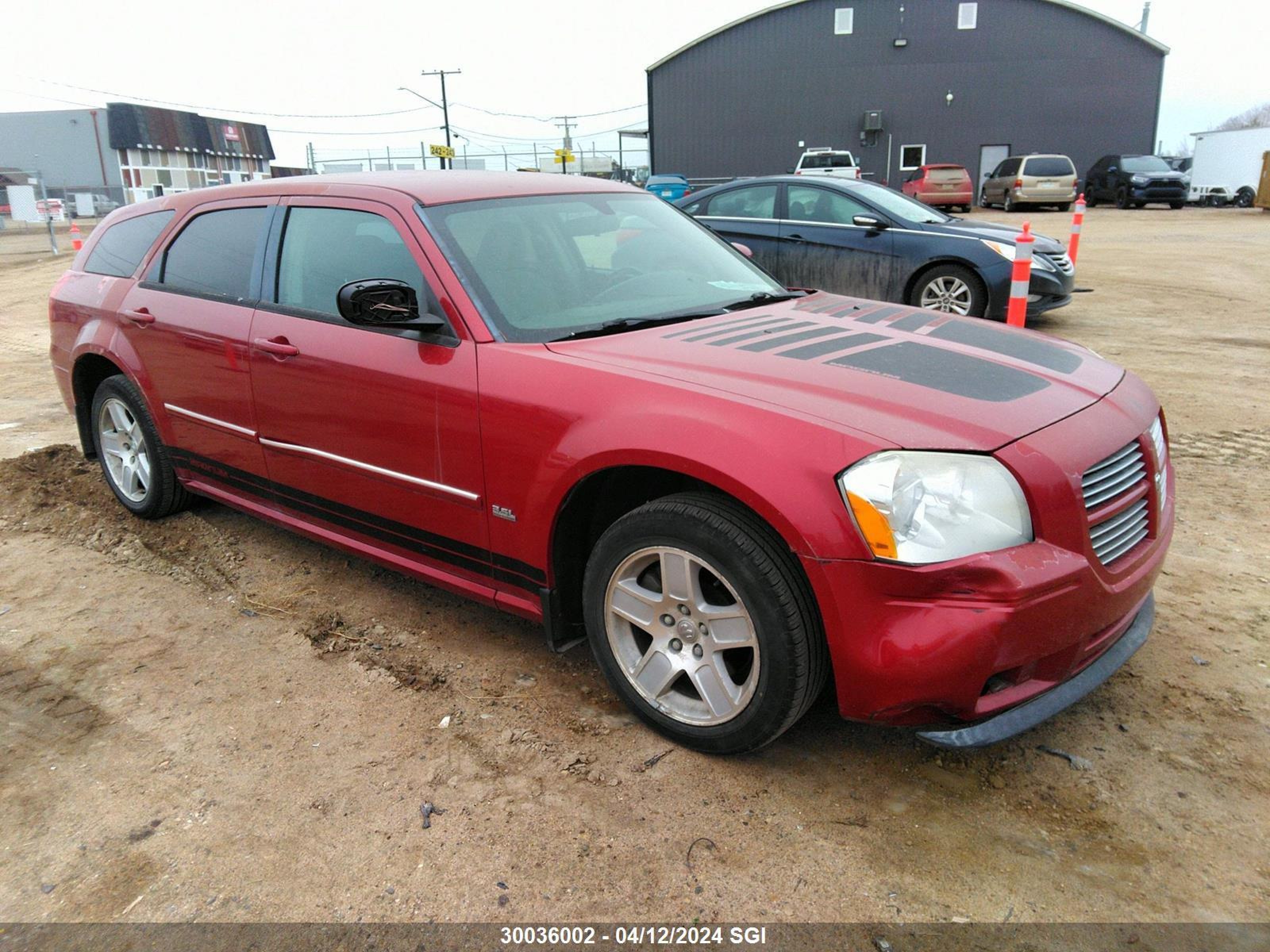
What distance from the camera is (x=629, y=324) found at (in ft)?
10.1

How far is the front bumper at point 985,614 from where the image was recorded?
216 centimetres

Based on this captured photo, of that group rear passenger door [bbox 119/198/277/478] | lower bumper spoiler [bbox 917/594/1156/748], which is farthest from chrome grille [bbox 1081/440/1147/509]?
rear passenger door [bbox 119/198/277/478]

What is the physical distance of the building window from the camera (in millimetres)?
37281

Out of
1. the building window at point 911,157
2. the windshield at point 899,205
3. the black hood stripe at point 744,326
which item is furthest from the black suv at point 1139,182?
the black hood stripe at point 744,326

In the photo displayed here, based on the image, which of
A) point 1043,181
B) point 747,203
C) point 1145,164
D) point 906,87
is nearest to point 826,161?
point 1043,181

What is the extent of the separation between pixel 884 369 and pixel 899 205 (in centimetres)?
687

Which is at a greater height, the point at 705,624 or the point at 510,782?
the point at 705,624

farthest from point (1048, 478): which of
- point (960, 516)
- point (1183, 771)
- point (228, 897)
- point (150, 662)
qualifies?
point (150, 662)

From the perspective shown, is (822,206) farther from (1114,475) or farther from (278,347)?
(1114,475)

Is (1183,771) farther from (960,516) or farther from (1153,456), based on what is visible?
(960,516)

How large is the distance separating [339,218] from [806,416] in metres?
2.11

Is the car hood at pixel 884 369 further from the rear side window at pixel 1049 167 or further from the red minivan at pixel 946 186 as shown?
the rear side window at pixel 1049 167

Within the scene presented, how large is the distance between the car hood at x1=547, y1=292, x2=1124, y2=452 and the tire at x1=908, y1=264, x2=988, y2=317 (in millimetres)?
5148

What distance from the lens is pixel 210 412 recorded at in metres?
3.92
